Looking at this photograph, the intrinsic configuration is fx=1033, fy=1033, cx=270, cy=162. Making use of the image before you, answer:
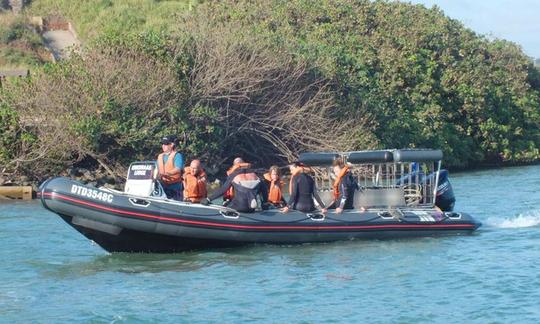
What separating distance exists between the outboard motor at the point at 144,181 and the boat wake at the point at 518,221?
22.1 ft

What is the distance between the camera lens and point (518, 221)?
19.0 m

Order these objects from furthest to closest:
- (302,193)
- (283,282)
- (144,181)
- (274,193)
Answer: (274,193) → (302,193) → (144,181) → (283,282)

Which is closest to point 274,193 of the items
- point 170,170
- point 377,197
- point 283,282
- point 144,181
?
point 377,197

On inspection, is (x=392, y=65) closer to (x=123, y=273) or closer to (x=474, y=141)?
(x=474, y=141)

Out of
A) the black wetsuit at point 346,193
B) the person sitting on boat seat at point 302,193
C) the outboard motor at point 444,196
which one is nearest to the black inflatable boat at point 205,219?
the black wetsuit at point 346,193

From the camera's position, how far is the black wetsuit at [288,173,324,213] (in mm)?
16234

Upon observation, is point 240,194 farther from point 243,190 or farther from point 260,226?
point 260,226

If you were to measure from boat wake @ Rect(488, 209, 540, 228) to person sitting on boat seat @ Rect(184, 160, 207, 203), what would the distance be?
5948mm

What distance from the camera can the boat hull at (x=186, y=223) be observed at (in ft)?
48.0

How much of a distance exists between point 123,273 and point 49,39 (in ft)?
97.8

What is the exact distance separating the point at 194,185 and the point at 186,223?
0.93 m

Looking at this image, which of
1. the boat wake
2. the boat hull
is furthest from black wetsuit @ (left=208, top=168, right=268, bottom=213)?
the boat wake

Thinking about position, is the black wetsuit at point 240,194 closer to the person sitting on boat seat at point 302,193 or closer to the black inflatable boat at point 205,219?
the black inflatable boat at point 205,219

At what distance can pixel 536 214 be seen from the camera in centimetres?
2006
